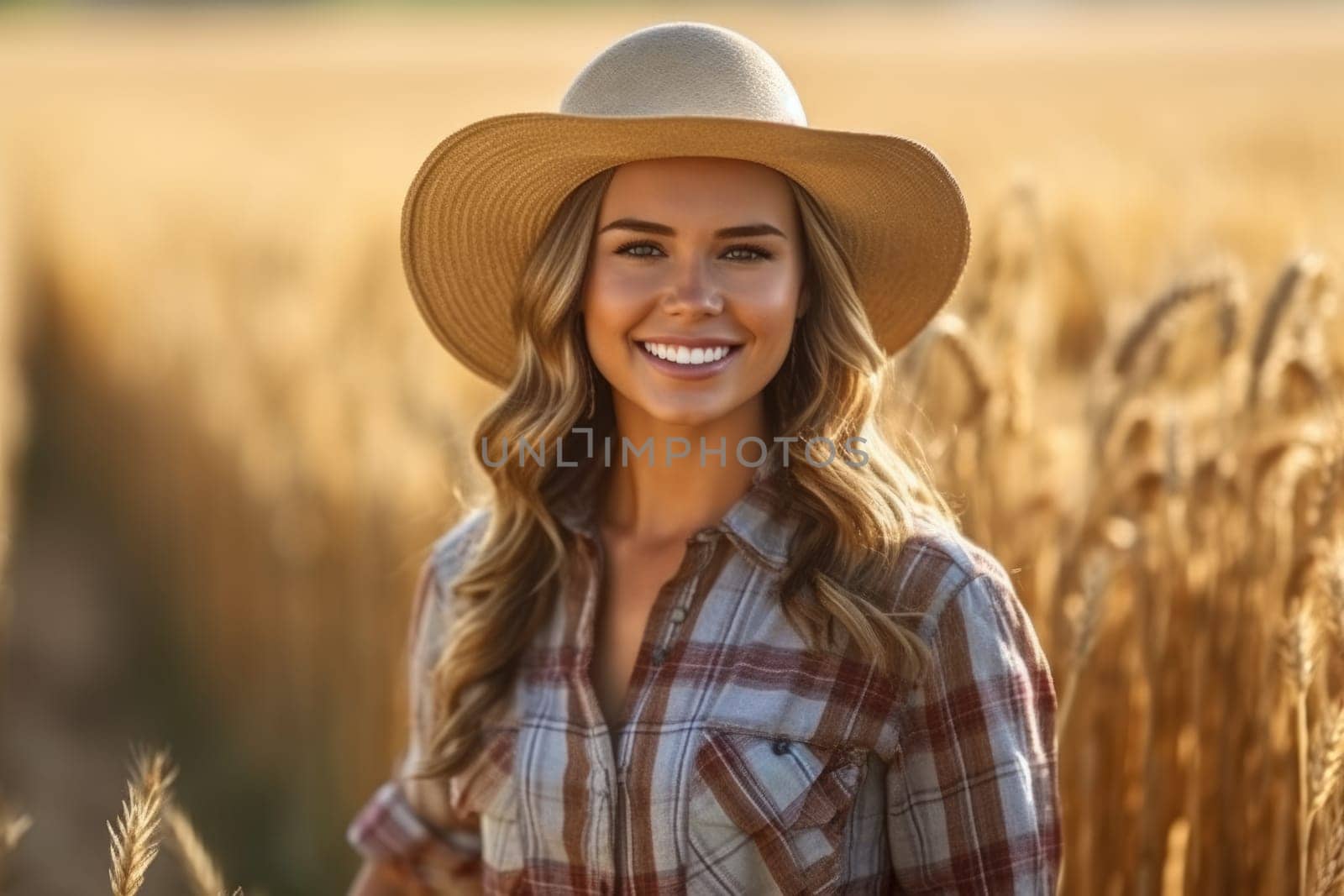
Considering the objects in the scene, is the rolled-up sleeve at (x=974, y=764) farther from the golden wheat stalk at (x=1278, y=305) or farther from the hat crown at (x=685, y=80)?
the golden wheat stalk at (x=1278, y=305)

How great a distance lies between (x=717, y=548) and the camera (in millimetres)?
1674

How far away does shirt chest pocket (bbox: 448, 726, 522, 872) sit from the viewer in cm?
172

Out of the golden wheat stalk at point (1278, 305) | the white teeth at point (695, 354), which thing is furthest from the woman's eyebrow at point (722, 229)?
the golden wheat stalk at point (1278, 305)

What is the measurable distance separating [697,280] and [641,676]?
38 cm

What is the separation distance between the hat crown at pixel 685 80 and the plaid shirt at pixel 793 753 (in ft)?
1.20

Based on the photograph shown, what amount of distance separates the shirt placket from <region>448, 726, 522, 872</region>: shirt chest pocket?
0.13m

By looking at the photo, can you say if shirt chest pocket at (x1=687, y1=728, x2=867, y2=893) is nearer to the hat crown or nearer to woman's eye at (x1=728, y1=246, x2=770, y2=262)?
woman's eye at (x1=728, y1=246, x2=770, y2=262)

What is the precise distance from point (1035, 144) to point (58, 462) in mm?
4893

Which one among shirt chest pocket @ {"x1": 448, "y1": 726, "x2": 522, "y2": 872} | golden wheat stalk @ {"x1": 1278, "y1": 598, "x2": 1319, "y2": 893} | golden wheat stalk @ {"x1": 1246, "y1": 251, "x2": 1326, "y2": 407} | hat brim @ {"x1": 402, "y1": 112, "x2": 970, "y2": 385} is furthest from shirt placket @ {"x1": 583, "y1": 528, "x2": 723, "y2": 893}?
golden wheat stalk @ {"x1": 1246, "y1": 251, "x2": 1326, "y2": 407}

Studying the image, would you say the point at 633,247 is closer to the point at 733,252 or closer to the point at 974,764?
the point at 733,252

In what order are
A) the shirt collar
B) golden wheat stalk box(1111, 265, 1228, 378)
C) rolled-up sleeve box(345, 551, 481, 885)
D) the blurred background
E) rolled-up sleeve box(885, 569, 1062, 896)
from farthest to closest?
golden wheat stalk box(1111, 265, 1228, 378)
the blurred background
rolled-up sleeve box(345, 551, 481, 885)
the shirt collar
rolled-up sleeve box(885, 569, 1062, 896)

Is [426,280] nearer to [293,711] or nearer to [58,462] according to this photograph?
[293,711]

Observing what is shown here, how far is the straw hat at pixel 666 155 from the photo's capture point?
1.56 metres

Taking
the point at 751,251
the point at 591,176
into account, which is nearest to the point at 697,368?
the point at 751,251
